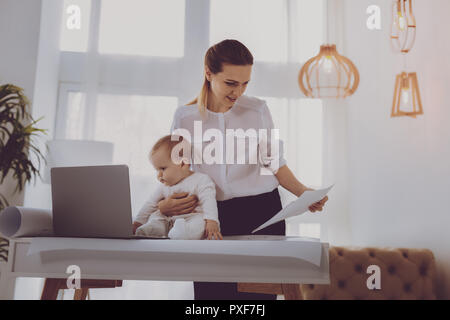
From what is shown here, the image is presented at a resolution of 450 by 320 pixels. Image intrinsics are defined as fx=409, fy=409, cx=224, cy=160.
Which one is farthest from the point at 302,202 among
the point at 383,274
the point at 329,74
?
the point at 329,74

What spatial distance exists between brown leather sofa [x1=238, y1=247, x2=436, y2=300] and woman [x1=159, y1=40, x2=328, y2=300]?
1.14 metres

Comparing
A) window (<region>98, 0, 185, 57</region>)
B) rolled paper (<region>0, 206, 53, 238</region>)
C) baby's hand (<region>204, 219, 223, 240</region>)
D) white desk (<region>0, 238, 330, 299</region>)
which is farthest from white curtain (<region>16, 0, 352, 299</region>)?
white desk (<region>0, 238, 330, 299</region>)

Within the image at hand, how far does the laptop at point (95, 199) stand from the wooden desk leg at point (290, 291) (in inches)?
14.5

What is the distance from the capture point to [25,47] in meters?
3.02

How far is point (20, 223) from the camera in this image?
0.92 metres

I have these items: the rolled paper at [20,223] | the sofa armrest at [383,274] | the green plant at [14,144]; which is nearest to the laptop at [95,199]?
the rolled paper at [20,223]

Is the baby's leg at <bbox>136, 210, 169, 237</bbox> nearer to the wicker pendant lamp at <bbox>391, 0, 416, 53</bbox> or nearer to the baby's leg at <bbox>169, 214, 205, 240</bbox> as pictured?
the baby's leg at <bbox>169, 214, 205, 240</bbox>

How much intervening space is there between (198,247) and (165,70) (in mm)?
2879

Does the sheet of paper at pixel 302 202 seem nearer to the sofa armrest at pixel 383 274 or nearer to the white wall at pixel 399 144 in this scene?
the white wall at pixel 399 144

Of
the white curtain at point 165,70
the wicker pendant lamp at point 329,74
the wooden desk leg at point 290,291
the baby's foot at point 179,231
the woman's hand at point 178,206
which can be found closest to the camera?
the wooden desk leg at point 290,291

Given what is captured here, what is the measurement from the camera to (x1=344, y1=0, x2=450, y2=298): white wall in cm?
234

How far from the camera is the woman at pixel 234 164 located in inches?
54.2
